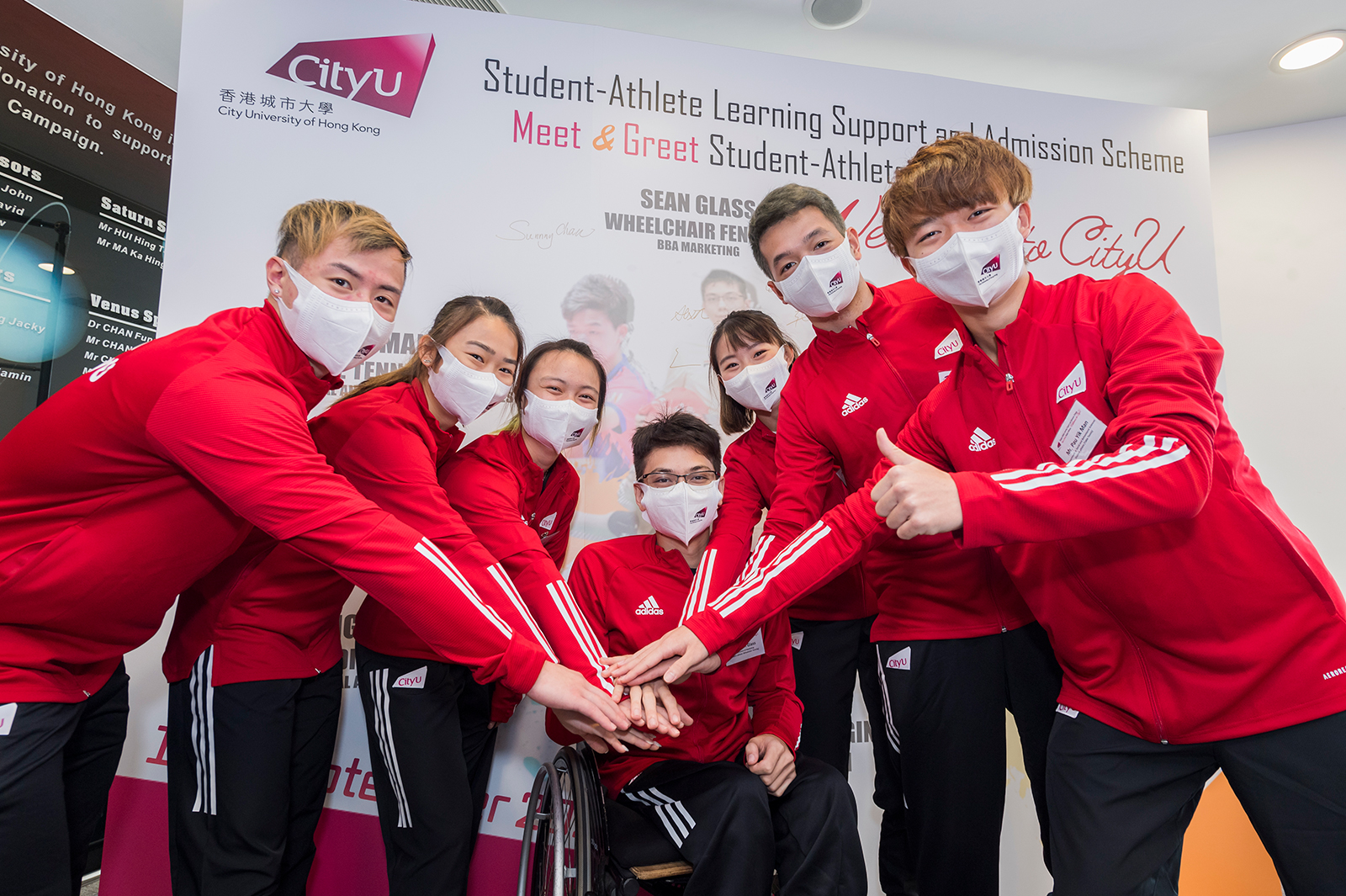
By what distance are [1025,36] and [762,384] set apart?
8.11 ft

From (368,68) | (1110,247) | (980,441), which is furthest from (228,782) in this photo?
(1110,247)

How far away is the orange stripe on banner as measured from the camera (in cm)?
302

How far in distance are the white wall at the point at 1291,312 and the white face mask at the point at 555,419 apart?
3.57m

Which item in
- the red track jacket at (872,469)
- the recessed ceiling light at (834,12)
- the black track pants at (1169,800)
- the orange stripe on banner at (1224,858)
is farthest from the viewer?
the recessed ceiling light at (834,12)

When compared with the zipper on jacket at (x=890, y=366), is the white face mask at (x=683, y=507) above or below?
below

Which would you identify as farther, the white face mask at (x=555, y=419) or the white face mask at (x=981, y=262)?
the white face mask at (x=555, y=419)

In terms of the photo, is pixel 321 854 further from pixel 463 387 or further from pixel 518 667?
pixel 463 387

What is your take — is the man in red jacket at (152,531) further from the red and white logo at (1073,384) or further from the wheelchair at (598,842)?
the red and white logo at (1073,384)

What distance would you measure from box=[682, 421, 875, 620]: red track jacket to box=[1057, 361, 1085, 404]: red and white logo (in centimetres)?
75

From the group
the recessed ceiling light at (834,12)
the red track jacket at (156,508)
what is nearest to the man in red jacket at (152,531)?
the red track jacket at (156,508)

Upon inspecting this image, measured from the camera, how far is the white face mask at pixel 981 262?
156 cm

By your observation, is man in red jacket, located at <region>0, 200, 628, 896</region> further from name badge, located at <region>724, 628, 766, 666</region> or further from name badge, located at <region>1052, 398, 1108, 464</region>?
name badge, located at <region>1052, 398, 1108, 464</region>

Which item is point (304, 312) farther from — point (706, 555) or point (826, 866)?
point (826, 866)
